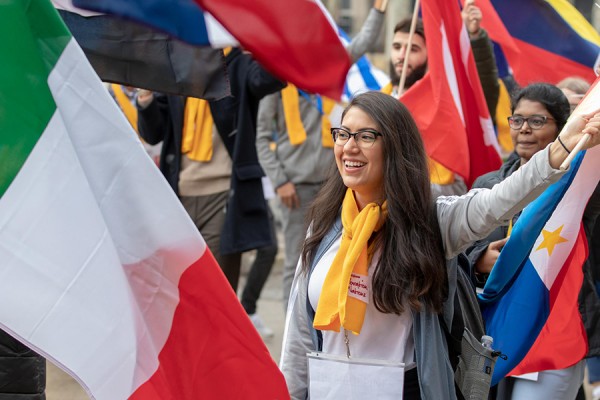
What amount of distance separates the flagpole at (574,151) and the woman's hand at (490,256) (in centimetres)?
104

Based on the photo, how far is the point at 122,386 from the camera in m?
3.04

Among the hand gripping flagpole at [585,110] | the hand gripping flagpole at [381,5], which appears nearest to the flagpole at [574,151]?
the hand gripping flagpole at [585,110]

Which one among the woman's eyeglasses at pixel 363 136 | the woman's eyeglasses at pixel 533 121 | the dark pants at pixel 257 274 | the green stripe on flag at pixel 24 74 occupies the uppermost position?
the green stripe on flag at pixel 24 74

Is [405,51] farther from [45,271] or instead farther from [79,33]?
[45,271]

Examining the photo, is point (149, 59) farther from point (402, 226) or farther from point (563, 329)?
point (563, 329)

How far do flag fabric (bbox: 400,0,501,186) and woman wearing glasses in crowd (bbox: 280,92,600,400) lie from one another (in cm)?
185

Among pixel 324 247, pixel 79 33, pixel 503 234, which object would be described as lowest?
pixel 503 234

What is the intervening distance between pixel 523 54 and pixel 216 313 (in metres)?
4.02

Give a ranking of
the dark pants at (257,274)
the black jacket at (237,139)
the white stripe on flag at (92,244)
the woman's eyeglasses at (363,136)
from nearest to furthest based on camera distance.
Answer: the white stripe on flag at (92,244) → the woman's eyeglasses at (363,136) → the black jacket at (237,139) → the dark pants at (257,274)

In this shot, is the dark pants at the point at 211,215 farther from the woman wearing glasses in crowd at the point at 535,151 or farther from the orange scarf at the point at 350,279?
the orange scarf at the point at 350,279

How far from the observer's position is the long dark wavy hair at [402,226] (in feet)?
11.1

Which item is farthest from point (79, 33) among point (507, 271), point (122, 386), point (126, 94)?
point (126, 94)

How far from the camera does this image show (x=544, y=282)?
422 centimetres

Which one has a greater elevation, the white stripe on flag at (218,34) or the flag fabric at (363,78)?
the white stripe on flag at (218,34)
